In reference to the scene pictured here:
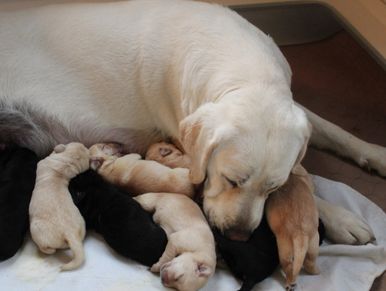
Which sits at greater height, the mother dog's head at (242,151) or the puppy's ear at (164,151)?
the mother dog's head at (242,151)

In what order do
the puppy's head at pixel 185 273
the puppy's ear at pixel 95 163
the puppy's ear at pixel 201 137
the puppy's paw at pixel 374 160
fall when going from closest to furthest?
the puppy's head at pixel 185 273
the puppy's ear at pixel 201 137
the puppy's ear at pixel 95 163
the puppy's paw at pixel 374 160

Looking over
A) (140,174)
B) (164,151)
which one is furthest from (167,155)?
(140,174)

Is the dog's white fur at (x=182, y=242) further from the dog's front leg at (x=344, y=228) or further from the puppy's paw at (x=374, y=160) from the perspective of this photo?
the puppy's paw at (x=374, y=160)

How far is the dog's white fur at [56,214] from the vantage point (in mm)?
1710

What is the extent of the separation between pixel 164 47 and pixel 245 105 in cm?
49

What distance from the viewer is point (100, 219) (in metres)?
1.80

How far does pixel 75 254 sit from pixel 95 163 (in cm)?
41

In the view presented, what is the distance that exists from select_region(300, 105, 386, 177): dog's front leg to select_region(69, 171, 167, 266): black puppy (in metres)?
0.99

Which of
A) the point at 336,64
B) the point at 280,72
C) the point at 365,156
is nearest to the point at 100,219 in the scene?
the point at 280,72

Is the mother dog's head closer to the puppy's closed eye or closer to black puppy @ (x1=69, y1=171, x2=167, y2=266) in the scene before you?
the puppy's closed eye

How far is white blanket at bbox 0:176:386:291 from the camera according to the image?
1702 mm

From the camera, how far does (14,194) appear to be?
182 cm

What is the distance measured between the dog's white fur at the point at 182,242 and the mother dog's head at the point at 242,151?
3.4 inches

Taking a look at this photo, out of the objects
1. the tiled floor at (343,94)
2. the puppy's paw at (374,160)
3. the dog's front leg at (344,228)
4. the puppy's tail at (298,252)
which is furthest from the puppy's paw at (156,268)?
the puppy's paw at (374,160)
